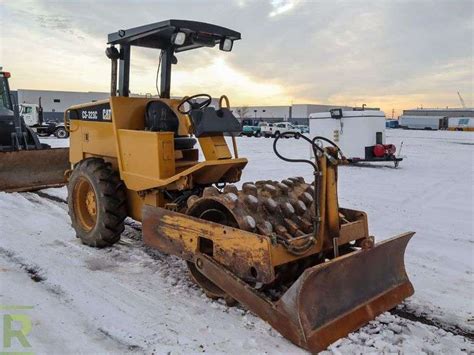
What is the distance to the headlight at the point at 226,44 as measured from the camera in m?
4.86

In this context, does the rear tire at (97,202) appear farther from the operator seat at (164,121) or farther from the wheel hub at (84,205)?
the operator seat at (164,121)

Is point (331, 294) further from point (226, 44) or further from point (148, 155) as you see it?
point (226, 44)

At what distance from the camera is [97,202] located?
481 centimetres

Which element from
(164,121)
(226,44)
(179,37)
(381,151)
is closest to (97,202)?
(164,121)

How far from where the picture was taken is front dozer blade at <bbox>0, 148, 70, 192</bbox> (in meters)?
7.51

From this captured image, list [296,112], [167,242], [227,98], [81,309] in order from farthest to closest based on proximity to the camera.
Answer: [296,112]
[227,98]
[167,242]
[81,309]

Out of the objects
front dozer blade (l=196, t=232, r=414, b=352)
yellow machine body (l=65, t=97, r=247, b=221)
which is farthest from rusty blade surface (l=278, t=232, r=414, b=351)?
yellow machine body (l=65, t=97, r=247, b=221)

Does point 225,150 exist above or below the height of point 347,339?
above

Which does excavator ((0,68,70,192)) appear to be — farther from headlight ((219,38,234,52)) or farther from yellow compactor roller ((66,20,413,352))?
headlight ((219,38,234,52))

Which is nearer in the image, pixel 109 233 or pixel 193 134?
pixel 193 134

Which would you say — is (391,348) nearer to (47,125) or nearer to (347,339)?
(347,339)

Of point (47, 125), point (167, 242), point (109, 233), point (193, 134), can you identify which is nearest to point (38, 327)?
point (167, 242)

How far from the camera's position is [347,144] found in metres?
14.4

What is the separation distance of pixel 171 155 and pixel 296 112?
295 feet
